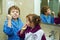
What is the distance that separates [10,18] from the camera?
1607 mm

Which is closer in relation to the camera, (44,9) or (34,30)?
(34,30)

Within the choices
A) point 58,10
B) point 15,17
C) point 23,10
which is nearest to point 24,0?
point 23,10

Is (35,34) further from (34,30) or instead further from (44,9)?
(44,9)

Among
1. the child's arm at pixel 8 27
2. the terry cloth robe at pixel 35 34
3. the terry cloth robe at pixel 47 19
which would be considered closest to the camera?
the terry cloth robe at pixel 35 34

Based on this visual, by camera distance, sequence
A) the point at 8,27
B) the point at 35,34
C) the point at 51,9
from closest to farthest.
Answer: the point at 35,34 < the point at 8,27 < the point at 51,9

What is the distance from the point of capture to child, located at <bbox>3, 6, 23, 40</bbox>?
5.29ft

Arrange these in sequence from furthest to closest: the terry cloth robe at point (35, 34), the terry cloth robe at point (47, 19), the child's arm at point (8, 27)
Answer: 1. the terry cloth robe at point (47, 19)
2. the child's arm at point (8, 27)
3. the terry cloth robe at point (35, 34)

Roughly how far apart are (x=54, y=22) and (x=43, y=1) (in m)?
0.21

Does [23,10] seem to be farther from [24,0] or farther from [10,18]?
[10,18]

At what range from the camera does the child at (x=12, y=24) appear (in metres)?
1.61

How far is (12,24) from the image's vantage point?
1645mm

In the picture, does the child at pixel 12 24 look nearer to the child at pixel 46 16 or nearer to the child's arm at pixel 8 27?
the child's arm at pixel 8 27

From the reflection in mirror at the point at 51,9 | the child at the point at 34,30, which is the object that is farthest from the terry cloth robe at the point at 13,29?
the reflection in mirror at the point at 51,9

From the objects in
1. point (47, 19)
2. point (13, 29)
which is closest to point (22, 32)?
point (13, 29)
